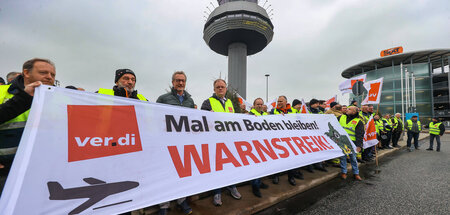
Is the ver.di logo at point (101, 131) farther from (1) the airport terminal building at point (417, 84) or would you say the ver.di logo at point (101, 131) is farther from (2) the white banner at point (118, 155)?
(1) the airport terminal building at point (417, 84)

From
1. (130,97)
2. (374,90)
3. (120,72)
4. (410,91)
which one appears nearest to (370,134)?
(374,90)

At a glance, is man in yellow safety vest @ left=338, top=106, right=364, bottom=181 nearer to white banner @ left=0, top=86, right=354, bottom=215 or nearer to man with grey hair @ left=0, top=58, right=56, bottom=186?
white banner @ left=0, top=86, right=354, bottom=215

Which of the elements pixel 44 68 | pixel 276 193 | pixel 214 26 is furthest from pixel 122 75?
pixel 214 26

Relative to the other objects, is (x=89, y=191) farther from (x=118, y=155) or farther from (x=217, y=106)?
(x=217, y=106)

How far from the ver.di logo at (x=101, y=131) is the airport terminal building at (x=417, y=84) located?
44.3 meters

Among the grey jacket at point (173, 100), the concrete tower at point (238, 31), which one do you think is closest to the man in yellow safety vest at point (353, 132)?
the grey jacket at point (173, 100)

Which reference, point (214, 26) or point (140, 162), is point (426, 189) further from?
point (214, 26)

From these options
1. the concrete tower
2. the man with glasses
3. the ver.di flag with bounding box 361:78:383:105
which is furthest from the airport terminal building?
the man with glasses

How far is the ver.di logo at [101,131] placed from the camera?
1.55m

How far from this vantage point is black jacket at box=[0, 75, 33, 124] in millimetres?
1357

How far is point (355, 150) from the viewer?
4340mm

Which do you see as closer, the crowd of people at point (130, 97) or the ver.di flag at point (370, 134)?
the crowd of people at point (130, 97)

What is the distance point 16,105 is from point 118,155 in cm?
85

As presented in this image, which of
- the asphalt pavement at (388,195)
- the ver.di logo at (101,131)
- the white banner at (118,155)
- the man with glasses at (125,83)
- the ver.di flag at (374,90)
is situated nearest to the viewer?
the white banner at (118,155)
